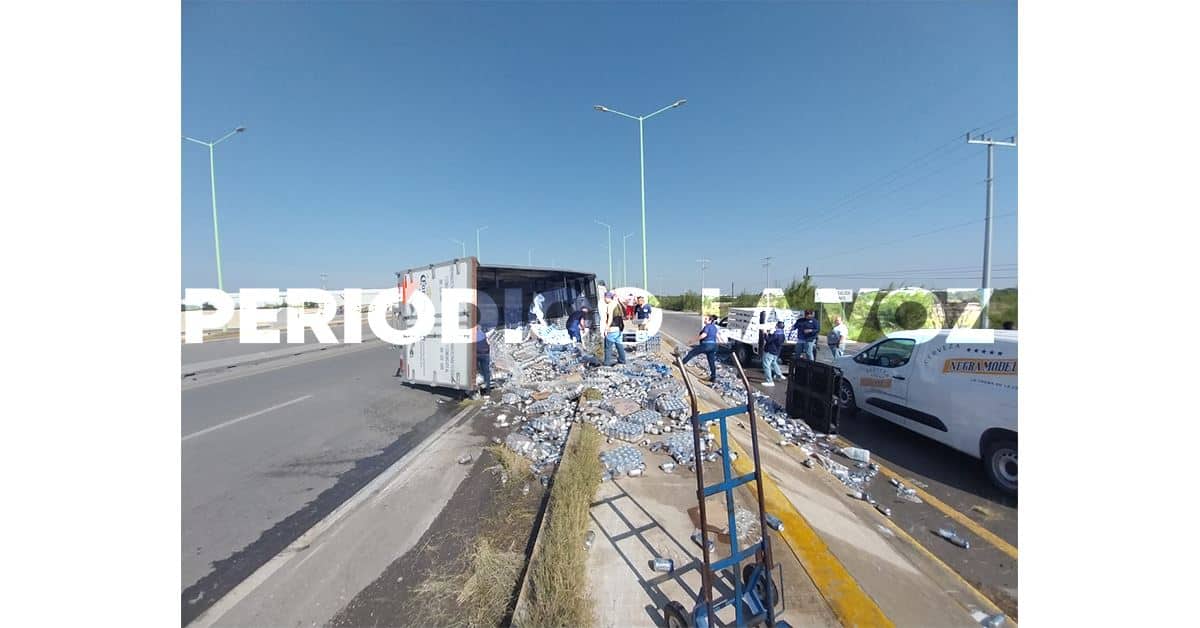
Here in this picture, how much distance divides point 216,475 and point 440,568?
11.9ft

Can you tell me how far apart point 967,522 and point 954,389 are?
59.9 inches

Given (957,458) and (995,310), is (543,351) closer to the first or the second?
(957,458)

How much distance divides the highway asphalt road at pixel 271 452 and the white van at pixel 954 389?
6.72 meters

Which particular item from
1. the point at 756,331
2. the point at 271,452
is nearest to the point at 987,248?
the point at 756,331

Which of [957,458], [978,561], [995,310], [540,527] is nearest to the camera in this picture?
[978,561]

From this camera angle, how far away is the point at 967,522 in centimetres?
325

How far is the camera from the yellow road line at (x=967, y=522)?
9.61 feet

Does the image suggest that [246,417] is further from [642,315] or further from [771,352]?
[771,352]

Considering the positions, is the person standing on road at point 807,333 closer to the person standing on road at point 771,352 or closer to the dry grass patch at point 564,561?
the person standing on road at point 771,352

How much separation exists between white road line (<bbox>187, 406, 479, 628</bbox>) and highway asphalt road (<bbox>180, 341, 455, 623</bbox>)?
0.11 metres

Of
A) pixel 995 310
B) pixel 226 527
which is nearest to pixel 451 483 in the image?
pixel 226 527

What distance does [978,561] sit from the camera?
9.08 ft

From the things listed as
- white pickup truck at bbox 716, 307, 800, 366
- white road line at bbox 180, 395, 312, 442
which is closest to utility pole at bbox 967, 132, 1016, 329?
white pickup truck at bbox 716, 307, 800, 366
